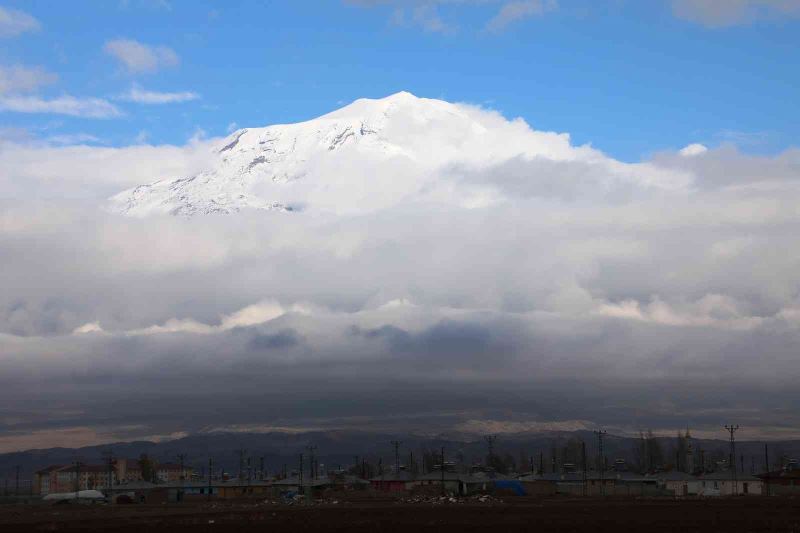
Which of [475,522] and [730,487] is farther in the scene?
[730,487]

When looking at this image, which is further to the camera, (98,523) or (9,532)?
(98,523)

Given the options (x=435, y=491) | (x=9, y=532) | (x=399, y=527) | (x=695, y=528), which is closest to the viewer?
(x=695, y=528)

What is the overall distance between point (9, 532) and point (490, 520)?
121 ft

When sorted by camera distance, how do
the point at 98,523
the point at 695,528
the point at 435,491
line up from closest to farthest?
the point at 695,528, the point at 98,523, the point at 435,491

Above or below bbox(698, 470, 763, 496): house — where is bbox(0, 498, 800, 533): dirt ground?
above

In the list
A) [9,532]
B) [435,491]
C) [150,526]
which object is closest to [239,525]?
[150,526]

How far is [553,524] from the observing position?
8388 cm

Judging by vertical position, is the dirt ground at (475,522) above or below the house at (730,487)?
above

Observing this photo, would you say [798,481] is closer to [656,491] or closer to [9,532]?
[656,491]

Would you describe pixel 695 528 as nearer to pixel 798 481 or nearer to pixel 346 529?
→ pixel 346 529

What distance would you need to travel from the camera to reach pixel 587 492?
195 metres

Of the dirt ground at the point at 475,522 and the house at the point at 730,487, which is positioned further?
the house at the point at 730,487

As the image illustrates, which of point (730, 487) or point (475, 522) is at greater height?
point (475, 522)

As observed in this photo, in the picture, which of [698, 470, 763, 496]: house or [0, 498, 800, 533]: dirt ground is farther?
[698, 470, 763, 496]: house
